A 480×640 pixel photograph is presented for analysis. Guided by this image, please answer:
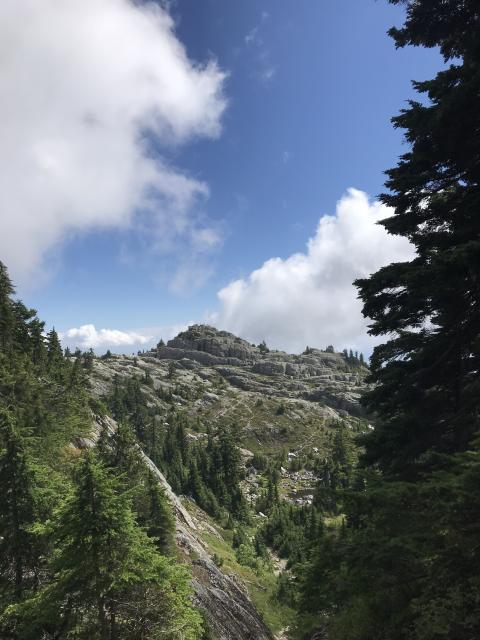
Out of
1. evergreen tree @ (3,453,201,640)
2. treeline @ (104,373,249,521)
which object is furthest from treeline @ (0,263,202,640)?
treeline @ (104,373,249,521)

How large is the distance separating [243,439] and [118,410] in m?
57.4

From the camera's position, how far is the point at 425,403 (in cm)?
1172

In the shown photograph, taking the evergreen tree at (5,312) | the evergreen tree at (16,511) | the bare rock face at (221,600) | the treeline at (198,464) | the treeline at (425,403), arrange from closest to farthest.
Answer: the treeline at (425,403) < the evergreen tree at (16,511) < the bare rock face at (221,600) < the evergreen tree at (5,312) < the treeline at (198,464)

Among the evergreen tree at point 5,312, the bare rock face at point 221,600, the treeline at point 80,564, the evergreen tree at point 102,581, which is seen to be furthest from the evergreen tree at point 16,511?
the evergreen tree at point 5,312

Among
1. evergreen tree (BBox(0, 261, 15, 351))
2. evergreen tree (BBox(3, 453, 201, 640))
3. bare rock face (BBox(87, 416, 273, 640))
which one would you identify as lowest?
bare rock face (BBox(87, 416, 273, 640))

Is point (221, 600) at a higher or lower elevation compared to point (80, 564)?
lower

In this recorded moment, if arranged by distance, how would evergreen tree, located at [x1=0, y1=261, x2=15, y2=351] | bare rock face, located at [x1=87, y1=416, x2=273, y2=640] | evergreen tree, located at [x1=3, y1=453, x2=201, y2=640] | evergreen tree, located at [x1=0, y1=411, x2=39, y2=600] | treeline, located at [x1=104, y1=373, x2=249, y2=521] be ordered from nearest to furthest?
evergreen tree, located at [x1=3, y1=453, x2=201, y2=640] → evergreen tree, located at [x1=0, y1=411, x2=39, y2=600] → bare rock face, located at [x1=87, y1=416, x2=273, y2=640] → evergreen tree, located at [x1=0, y1=261, x2=15, y2=351] → treeline, located at [x1=104, y1=373, x2=249, y2=521]

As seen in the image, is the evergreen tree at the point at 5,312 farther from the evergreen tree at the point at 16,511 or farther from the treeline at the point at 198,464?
the evergreen tree at the point at 16,511

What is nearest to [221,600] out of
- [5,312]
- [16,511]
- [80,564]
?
[16,511]

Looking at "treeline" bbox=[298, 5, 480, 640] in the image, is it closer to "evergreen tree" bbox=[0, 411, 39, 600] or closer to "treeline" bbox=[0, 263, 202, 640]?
"treeline" bbox=[0, 263, 202, 640]

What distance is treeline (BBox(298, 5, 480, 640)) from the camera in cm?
616

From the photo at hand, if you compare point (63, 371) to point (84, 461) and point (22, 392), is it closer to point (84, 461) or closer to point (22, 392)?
point (22, 392)

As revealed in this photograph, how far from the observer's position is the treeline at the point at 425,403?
242 inches

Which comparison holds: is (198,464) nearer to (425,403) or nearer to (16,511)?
(16,511)
